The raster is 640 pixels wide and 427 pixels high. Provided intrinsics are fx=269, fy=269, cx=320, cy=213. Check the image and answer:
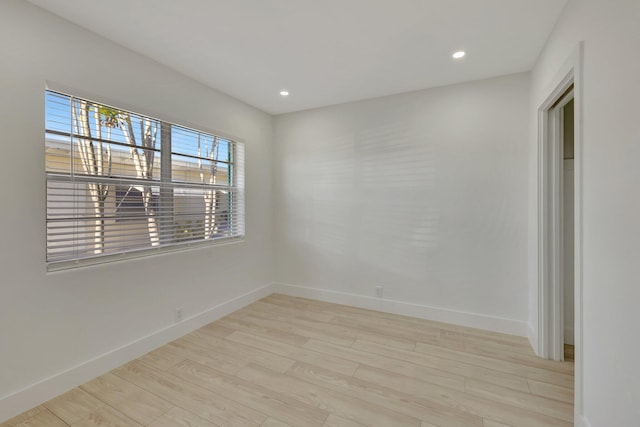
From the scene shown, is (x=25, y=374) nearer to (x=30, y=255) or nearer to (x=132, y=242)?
(x=30, y=255)

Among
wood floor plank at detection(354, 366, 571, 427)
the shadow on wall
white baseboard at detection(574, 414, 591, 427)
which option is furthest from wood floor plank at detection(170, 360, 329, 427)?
the shadow on wall

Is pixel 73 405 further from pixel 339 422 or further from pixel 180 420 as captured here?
pixel 339 422

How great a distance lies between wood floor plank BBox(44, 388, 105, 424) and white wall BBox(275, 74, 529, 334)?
94.3 inches

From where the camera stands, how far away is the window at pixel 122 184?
1.90 meters

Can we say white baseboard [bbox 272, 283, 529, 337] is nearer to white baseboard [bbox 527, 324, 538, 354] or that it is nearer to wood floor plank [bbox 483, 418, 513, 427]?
white baseboard [bbox 527, 324, 538, 354]

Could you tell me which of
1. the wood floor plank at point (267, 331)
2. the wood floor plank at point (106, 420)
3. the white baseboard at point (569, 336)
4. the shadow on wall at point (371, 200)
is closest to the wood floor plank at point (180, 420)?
the wood floor plank at point (106, 420)

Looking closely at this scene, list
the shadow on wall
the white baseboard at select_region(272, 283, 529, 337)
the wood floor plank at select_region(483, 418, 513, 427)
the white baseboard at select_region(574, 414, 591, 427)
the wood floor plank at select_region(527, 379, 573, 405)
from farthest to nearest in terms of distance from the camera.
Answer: the shadow on wall < the white baseboard at select_region(272, 283, 529, 337) < the wood floor plank at select_region(527, 379, 573, 405) < the wood floor plank at select_region(483, 418, 513, 427) < the white baseboard at select_region(574, 414, 591, 427)

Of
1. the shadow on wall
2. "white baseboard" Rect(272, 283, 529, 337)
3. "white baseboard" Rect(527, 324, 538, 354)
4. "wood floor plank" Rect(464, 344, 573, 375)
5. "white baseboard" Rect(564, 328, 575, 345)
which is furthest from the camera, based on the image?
the shadow on wall

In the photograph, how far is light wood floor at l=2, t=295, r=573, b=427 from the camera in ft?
5.44

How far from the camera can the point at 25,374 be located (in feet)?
5.62

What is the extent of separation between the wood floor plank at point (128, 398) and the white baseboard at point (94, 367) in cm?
9

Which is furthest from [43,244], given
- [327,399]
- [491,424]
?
[491,424]

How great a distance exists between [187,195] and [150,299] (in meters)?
1.05

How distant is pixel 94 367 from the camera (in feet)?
6.66
